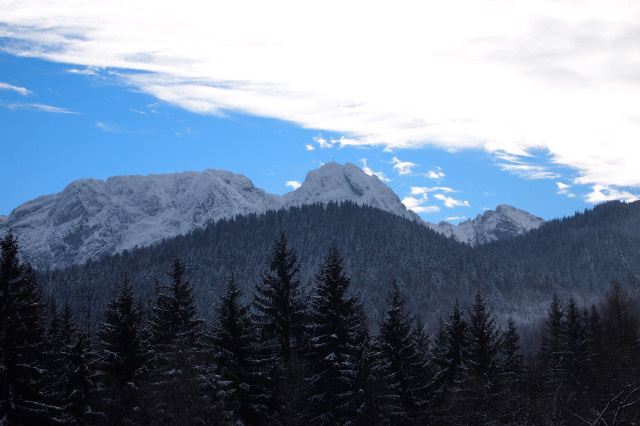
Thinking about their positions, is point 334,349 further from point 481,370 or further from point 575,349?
point 575,349

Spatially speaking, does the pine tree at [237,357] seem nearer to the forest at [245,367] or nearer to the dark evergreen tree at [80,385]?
the forest at [245,367]

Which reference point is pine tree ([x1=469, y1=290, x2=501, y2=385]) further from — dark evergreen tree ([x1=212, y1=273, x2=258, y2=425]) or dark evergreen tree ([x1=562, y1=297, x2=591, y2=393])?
dark evergreen tree ([x1=562, y1=297, x2=591, y2=393])

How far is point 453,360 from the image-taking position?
4250 cm

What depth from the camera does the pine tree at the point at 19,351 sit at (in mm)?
26500

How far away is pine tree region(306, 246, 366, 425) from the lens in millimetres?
32625

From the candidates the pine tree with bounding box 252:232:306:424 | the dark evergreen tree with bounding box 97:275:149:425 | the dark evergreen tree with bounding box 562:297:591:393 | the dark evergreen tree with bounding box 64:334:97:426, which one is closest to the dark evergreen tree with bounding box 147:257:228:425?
the dark evergreen tree with bounding box 97:275:149:425

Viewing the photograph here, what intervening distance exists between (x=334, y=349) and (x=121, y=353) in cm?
1302

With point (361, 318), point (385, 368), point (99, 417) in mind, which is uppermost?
point (361, 318)

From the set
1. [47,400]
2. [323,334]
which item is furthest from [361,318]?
[47,400]

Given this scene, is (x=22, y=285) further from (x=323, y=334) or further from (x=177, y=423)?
(x=323, y=334)

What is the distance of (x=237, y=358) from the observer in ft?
110

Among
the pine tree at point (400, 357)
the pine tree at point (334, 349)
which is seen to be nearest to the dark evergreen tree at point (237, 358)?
the pine tree at point (334, 349)

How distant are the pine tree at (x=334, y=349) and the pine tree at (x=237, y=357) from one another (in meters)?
3.16

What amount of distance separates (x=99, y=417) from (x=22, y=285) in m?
9.91
